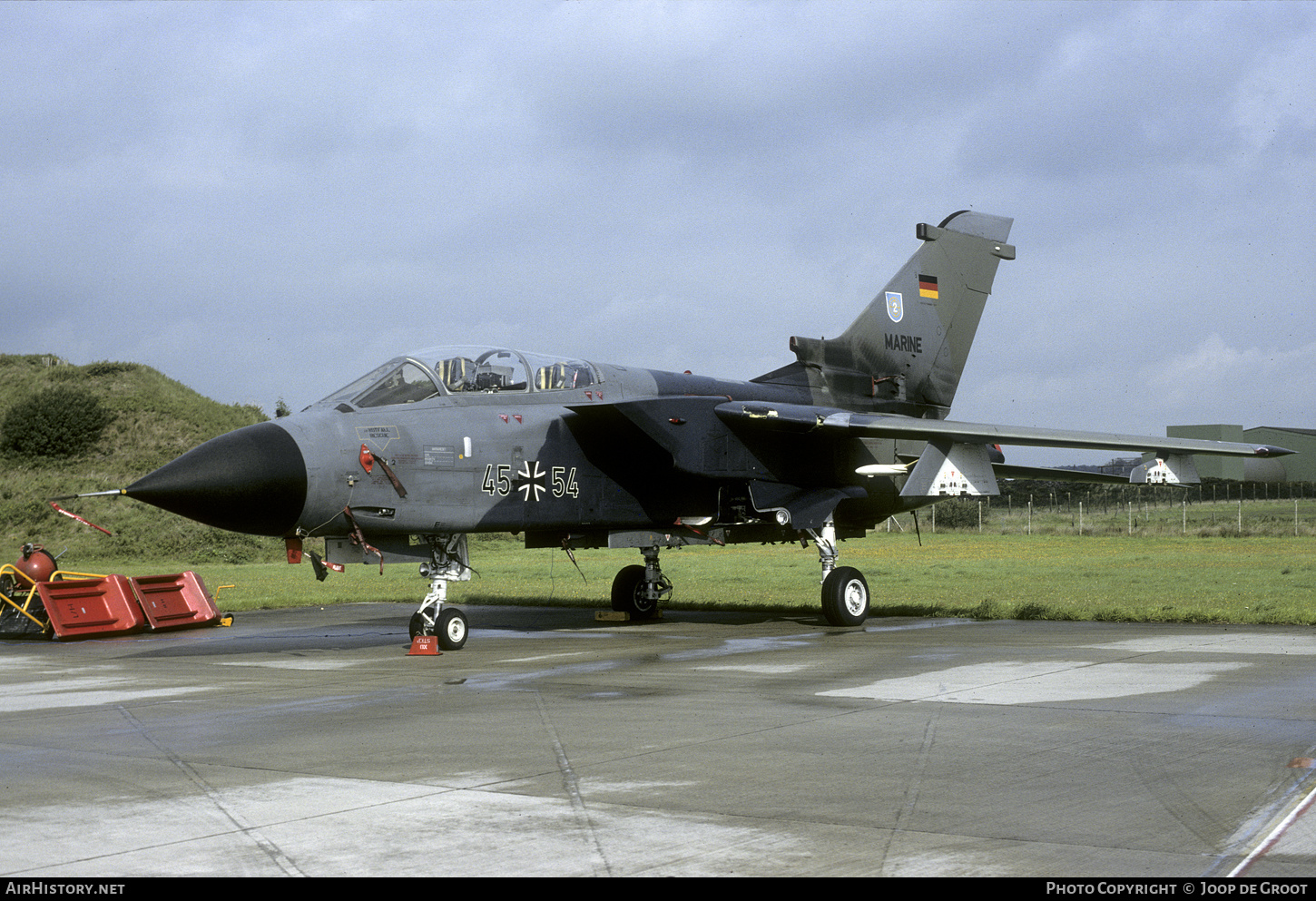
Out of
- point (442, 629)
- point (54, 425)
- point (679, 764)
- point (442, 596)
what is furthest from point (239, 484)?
point (54, 425)

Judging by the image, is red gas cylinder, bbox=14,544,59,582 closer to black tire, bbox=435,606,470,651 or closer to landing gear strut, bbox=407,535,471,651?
landing gear strut, bbox=407,535,471,651

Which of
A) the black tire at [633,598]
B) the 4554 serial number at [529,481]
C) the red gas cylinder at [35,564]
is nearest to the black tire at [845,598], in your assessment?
the black tire at [633,598]

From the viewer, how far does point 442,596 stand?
1288 centimetres

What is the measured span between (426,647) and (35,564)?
9.22 meters

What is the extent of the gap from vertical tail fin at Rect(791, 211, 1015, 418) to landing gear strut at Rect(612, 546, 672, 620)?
3.95m

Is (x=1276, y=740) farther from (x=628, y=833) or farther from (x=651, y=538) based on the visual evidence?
(x=651, y=538)

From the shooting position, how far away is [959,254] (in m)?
19.3

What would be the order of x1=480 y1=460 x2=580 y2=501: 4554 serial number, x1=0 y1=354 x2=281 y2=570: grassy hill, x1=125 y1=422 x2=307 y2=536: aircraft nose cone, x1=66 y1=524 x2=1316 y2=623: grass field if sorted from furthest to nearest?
x1=0 y1=354 x2=281 y2=570: grassy hill
x1=66 y1=524 x2=1316 y2=623: grass field
x1=480 y1=460 x2=580 y2=501: 4554 serial number
x1=125 y1=422 x2=307 y2=536: aircraft nose cone

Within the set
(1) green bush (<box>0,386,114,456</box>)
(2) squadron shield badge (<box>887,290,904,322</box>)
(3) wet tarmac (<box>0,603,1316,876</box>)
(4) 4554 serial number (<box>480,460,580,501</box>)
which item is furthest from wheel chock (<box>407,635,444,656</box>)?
(1) green bush (<box>0,386,114,456</box>)

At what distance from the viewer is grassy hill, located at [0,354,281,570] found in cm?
4744

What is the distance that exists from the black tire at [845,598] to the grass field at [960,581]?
204 centimetres

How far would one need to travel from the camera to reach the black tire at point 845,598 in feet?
50.6

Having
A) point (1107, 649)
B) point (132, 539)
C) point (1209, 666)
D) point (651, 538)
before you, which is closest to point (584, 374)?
point (651, 538)

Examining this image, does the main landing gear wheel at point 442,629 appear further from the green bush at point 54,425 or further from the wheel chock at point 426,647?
the green bush at point 54,425
